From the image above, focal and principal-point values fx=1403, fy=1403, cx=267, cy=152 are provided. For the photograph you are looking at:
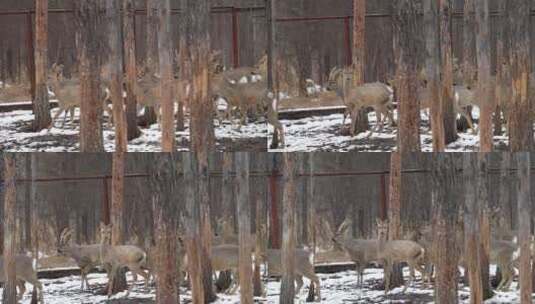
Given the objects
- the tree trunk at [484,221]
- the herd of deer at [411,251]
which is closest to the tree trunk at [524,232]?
the herd of deer at [411,251]

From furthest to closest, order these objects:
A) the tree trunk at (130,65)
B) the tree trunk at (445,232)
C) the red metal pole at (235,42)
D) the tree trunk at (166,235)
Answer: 1. the tree trunk at (445,232)
2. the tree trunk at (166,235)
3. the tree trunk at (130,65)
4. the red metal pole at (235,42)

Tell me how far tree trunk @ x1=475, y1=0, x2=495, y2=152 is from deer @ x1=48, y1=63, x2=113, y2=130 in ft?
6.67

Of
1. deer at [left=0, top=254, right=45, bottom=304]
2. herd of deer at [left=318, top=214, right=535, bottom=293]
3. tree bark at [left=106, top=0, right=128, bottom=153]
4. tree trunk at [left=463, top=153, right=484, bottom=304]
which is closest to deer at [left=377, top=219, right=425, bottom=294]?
herd of deer at [left=318, top=214, right=535, bottom=293]

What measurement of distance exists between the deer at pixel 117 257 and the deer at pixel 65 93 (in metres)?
0.70

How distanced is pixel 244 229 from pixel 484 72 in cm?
158

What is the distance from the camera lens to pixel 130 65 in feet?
24.9

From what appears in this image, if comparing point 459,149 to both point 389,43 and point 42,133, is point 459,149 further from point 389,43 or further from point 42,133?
point 42,133

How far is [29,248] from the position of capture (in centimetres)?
792

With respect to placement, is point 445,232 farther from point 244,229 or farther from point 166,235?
point 166,235

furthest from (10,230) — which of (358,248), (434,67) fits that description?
(434,67)

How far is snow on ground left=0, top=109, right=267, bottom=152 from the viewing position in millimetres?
7527

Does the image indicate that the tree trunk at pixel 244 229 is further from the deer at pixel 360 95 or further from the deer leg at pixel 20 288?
the deer leg at pixel 20 288

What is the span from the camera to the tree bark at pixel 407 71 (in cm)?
762

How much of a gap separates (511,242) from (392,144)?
96 centimetres
